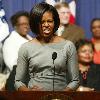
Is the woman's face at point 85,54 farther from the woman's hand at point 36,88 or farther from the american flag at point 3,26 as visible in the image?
the woman's hand at point 36,88

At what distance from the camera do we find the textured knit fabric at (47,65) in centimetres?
269

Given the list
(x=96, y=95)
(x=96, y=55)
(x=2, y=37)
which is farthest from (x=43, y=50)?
(x=2, y=37)

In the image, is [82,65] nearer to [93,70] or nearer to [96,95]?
[93,70]

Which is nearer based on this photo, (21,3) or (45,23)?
(45,23)

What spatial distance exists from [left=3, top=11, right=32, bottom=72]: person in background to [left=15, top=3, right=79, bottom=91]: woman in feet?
6.14

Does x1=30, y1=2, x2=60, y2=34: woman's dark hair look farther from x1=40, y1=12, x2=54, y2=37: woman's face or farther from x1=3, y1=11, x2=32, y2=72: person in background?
x1=3, y1=11, x2=32, y2=72: person in background

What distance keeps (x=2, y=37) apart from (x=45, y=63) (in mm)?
2655

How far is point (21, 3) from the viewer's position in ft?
18.3

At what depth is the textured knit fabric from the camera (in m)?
2.69

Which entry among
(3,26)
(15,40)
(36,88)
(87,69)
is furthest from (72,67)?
→ (3,26)

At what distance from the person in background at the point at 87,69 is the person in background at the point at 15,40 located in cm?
68

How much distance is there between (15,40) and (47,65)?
6.80 feet

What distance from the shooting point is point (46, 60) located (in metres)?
2.69

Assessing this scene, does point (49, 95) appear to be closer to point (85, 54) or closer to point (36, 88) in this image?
point (36, 88)
